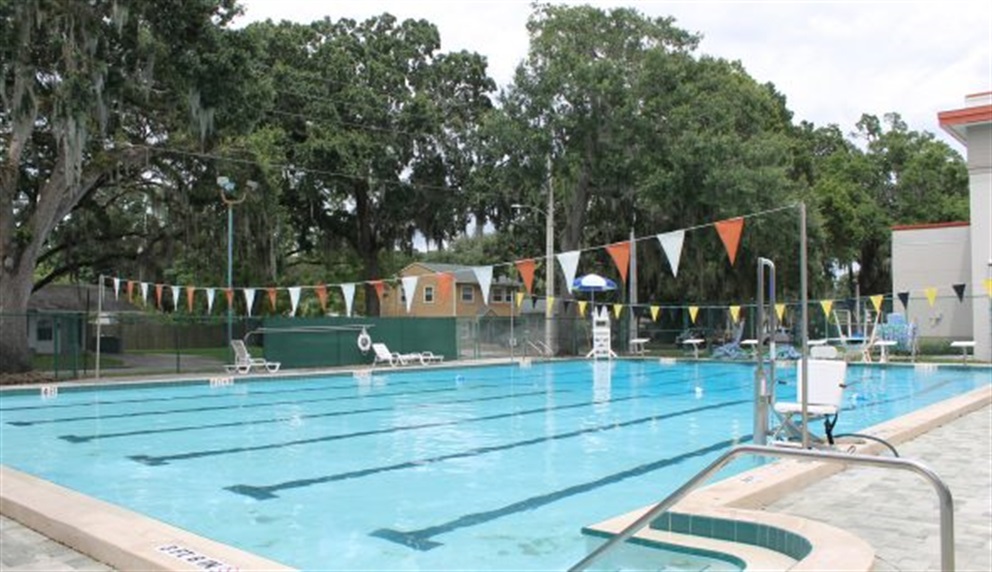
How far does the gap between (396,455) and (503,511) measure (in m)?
3.03

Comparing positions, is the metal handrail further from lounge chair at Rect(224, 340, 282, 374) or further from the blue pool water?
lounge chair at Rect(224, 340, 282, 374)

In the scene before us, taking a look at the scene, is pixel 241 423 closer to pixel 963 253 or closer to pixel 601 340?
pixel 601 340

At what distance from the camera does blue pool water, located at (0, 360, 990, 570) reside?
20.1ft

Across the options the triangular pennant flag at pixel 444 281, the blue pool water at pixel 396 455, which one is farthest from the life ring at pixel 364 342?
the blue pool water at pixel 396 455

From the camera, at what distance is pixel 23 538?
5457mm

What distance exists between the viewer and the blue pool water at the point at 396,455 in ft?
20.1

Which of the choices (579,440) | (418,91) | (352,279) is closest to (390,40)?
(418,91)

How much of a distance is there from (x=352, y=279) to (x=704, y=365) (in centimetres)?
2252

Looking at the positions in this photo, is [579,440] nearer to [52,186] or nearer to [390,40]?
[52,186]

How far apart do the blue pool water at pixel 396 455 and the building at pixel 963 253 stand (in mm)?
5765

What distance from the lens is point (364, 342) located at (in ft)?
82.7

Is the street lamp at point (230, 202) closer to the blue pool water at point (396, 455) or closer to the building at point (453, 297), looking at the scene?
the blue pool water at point (396, 455)

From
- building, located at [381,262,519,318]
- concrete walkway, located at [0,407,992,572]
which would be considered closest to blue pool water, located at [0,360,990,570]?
concrete walkway, located at [0,407,992,572]

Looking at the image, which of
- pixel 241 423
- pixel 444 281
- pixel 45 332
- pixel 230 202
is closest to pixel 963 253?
pixel 444 281
